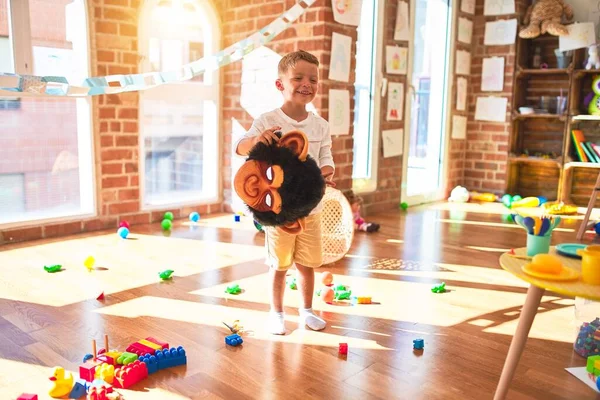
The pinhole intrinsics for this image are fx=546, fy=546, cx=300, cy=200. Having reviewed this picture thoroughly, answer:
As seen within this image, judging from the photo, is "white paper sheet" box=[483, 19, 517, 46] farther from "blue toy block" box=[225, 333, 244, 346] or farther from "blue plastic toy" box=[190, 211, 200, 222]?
"blue toy block" box=[225, 333, 244, 346]

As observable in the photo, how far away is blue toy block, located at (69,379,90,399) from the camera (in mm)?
1492

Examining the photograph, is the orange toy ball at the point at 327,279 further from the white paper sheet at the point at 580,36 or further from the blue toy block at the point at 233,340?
the white paper sheet at the point at 580,36

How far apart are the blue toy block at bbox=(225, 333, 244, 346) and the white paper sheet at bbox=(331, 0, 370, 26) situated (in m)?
2.34

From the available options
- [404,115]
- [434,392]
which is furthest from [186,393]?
[404,115]

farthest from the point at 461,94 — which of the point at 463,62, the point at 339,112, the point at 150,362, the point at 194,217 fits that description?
the point at 150,362

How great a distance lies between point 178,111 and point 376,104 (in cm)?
149

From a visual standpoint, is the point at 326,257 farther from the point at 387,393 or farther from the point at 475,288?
the point at 387,393

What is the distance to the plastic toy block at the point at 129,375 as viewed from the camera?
1.55 m

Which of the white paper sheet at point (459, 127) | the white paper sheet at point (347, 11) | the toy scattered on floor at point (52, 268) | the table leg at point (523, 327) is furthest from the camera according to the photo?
the white paper sheet at point (459, 127)

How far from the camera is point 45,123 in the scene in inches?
128

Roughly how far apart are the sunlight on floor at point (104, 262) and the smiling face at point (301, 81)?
1164 millimetres

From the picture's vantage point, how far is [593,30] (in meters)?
4.64

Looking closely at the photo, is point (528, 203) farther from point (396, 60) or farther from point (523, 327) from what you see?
point (523, 327)

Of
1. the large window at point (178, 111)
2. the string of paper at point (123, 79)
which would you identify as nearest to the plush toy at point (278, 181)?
the string of paper at point (123, 79)
